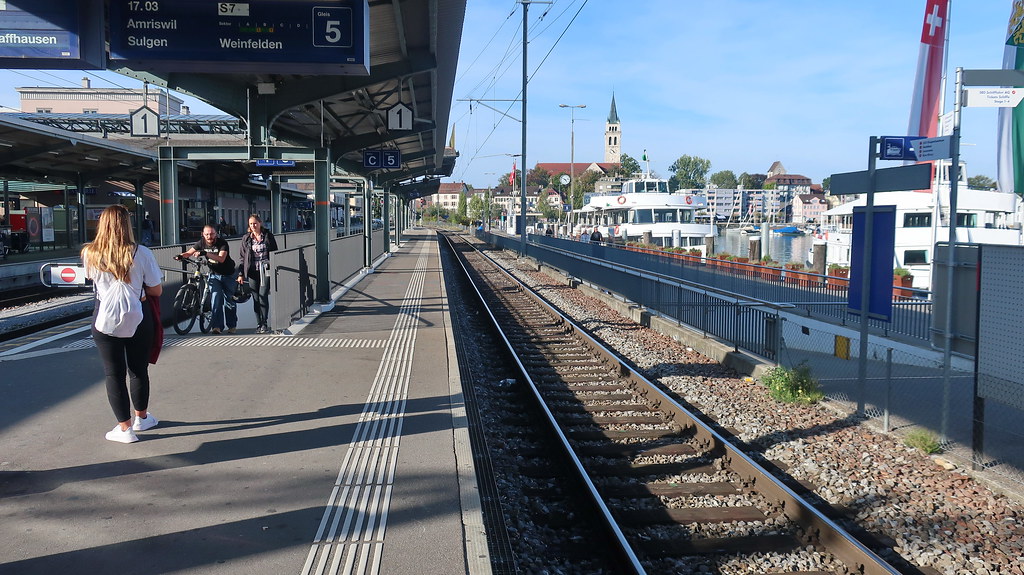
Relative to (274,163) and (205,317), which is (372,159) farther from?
(205,317)

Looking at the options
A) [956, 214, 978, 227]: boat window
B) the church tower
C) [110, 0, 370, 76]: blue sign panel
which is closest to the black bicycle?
[110, 0, 370, 76]: blue sign panel

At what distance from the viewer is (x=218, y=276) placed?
11172 millimetres

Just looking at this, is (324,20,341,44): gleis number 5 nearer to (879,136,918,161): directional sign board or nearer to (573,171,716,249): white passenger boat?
(879,136,918,161): directional sign board

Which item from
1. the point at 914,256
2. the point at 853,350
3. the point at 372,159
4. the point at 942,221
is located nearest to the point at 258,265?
the point at 853,350

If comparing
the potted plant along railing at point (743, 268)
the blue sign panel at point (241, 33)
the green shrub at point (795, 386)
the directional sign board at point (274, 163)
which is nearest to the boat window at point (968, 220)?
the potted plant along railing at point (743, 268)

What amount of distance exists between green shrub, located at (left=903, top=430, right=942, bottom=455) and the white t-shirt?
6.78 metres

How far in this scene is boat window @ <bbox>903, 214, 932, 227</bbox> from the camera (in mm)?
25656

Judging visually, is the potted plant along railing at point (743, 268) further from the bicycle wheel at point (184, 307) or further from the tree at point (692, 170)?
the tree at point (692, 170)

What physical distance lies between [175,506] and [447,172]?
46.8m

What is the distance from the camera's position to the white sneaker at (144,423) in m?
6.29

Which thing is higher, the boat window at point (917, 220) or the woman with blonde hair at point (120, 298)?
the boat window at point (917, 220)

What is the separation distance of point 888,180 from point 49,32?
Answer: 9787mm

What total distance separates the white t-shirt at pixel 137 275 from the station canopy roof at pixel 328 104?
7084mm

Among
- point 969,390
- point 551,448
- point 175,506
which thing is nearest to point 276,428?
point 175,506
